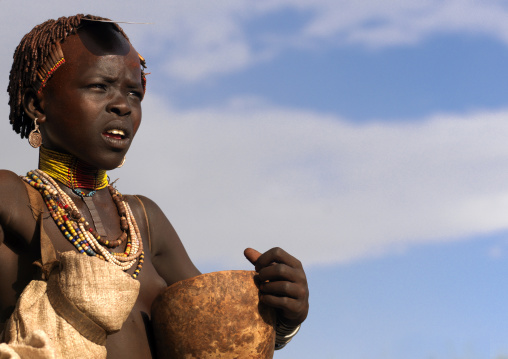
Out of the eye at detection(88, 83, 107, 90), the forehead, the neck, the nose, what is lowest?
the neck

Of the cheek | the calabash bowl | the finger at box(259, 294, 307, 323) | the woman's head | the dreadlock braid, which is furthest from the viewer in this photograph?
the cheek

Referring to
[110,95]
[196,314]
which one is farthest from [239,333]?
[110,95]

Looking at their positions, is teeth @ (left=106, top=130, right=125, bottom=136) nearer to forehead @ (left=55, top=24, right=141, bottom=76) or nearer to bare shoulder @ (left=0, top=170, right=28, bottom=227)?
forehead @ (left=55, top=24, right=141, bottom=76)

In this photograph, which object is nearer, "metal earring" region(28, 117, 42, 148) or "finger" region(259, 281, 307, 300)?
"finger" region(259, 281, 307, 300)

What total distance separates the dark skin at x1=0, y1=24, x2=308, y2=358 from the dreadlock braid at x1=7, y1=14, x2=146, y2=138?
0.22ft

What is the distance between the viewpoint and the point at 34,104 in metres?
4.69

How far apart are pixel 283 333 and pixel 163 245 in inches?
39.3

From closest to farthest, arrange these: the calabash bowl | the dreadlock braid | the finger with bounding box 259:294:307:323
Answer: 1. the calabash bowl
2. the finger with bounding box 259:294:307:323
3. the dreadlock braid

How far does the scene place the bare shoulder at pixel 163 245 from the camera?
16.6ft

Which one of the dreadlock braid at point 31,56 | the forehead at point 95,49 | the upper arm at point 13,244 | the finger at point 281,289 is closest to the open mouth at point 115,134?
the forehead at point 95,49

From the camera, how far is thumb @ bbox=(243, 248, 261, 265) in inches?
182

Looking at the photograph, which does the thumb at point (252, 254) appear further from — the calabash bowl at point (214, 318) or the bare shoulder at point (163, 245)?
the bare shoulder at point (163, 245)

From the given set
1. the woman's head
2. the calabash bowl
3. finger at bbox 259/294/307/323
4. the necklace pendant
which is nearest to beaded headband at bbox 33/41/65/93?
the woman's head

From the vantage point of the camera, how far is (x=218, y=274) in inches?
169
